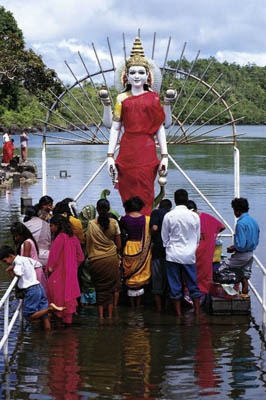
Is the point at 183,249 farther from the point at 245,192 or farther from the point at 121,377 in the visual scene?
the point at 245,192

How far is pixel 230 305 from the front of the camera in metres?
8.09

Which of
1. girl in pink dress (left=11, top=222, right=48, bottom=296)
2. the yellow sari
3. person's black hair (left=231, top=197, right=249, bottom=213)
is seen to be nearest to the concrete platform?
the yellow sari

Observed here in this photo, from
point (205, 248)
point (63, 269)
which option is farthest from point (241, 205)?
point (63, 269)

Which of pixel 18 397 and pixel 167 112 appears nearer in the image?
pixel 18 397

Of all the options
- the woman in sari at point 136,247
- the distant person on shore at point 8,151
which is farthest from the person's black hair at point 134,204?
the distant person on shore at point 8,151

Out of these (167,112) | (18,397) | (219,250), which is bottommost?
(18,397)

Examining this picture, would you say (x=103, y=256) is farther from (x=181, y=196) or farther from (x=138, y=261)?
(x=181, y=196)

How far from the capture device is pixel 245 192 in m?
22.0

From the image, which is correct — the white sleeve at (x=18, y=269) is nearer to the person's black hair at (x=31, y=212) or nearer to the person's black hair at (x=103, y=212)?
the person's black hair at (x=103, y=212)

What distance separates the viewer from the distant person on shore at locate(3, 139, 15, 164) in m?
27.7

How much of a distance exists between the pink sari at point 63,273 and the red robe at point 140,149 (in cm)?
163

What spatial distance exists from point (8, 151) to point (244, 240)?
833 inches

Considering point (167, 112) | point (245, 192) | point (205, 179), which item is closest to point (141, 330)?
point (167, 112)

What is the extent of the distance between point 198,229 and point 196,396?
2484 mm
